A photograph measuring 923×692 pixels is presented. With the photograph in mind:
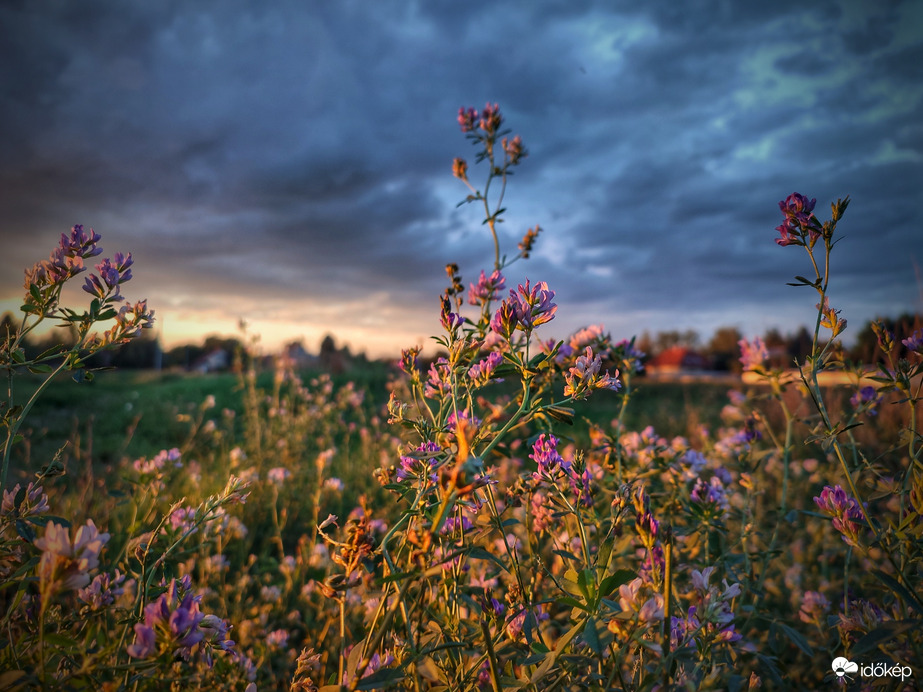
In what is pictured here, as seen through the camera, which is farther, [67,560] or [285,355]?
[285,355]

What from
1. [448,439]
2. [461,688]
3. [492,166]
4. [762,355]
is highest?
[492,166]

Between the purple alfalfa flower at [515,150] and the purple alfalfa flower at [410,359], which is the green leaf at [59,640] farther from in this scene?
the purple alfalfa flower at [515,150]

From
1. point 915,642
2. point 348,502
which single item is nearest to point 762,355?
point 915,642

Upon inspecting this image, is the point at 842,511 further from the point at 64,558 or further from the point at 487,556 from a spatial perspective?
the point at 64,558

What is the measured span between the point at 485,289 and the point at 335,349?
52.4ft

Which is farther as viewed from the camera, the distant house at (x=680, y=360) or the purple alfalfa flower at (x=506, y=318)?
the distant house at (x=680, y=360)

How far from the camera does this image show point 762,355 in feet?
6.78

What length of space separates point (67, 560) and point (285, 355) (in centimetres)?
476

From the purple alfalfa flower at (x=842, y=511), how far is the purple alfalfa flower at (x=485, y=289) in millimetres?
Result: 1119

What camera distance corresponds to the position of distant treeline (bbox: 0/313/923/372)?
263 cm

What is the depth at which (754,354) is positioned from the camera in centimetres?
210

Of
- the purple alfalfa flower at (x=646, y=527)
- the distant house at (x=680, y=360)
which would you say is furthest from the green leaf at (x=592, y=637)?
the distant house at (x=680, y=360)

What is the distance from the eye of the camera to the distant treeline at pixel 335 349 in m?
2.63

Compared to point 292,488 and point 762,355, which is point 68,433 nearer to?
point 292,488
